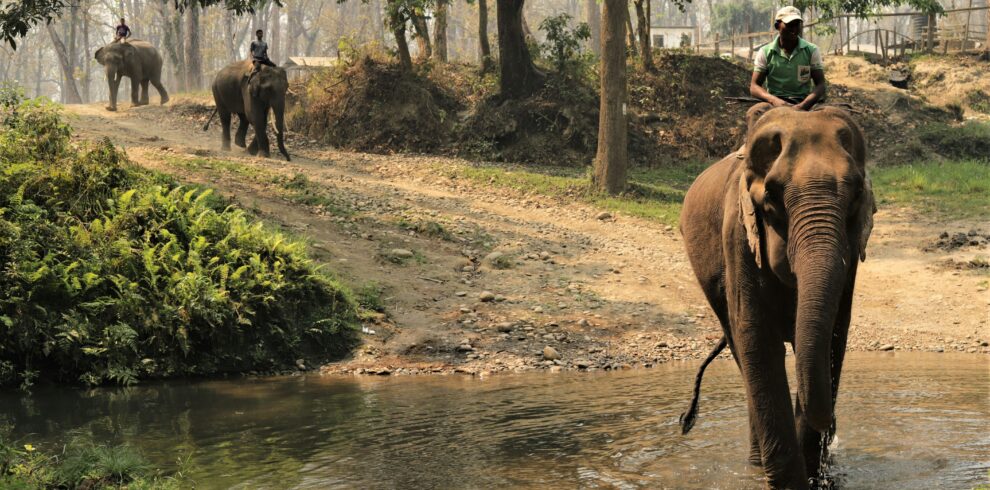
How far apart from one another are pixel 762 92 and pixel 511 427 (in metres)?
3.55

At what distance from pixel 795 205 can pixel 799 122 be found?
21.1 inches

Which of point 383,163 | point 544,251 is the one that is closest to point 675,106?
point 383,163

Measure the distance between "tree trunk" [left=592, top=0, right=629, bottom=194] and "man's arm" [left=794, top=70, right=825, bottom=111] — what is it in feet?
43.0

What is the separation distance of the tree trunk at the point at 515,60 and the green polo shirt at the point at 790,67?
1852 centimetres

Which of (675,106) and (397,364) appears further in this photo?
(675,106)

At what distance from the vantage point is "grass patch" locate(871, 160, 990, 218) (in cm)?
1878

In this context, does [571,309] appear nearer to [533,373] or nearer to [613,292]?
Answer: [613,292]

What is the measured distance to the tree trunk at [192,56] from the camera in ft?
152

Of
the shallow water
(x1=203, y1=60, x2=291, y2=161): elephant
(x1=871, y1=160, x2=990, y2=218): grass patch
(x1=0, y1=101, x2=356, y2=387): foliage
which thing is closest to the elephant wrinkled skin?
(x1=203, y1=60, x2=291, y2=161): elephant

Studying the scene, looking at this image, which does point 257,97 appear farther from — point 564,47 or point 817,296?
point 817,296

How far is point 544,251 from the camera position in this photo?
53.7 ft

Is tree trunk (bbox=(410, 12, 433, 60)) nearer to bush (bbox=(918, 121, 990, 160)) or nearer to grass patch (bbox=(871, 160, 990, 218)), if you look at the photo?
grass patch (bbox=(871, 160, 990, 218))

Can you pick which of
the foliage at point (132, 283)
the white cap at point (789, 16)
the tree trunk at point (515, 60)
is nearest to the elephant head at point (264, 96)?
the tree trunk at point (515, 60)

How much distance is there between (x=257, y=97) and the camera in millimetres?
22734
